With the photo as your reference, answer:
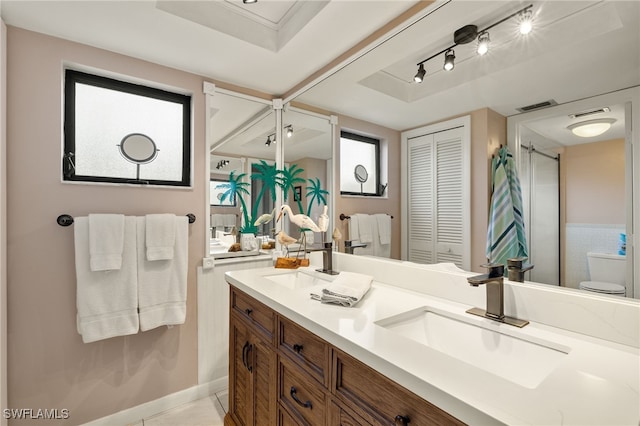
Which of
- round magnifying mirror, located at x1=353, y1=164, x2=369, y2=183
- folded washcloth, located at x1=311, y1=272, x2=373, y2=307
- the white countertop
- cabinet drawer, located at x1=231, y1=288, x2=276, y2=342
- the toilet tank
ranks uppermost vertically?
round magnifying mirror, located at x1=353, y1=164, x2=369, y2=183

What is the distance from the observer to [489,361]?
85 cm

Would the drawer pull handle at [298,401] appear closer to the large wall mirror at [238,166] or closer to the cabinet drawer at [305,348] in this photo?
the cabinet drawer at [305,348]

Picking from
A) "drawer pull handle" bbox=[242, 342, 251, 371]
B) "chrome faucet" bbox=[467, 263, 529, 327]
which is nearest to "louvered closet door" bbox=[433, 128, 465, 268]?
"chrome faucet" bbox=[467, 263, 529, 327]

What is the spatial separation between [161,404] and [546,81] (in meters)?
2.60

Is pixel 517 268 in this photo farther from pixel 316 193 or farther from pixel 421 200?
pixel 316 193

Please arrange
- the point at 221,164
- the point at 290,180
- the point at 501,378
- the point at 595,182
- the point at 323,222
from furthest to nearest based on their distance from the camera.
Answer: the point at 290,180 < the point at 221,164 < the point at 323,222 < the point at 595,182 < the point at 501,378

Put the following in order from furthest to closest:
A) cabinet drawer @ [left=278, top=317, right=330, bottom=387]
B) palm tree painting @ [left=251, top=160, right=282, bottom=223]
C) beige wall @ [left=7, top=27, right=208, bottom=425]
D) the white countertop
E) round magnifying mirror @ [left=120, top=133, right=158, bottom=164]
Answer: palm tree painting @ [left=251, top=160, right=282, bottom=223], round magnifying mirror @ [left=120, top=133, right=158, bottom=164], beige wall @ [left=7, top=27, right=208, bottom=425], cabinet drawer @ [left=278, top=317, right=330, bottom=387], the white countertop

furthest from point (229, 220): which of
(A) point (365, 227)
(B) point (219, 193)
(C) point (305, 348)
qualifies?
(C) point (305, 348)

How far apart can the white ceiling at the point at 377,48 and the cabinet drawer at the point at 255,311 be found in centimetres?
103

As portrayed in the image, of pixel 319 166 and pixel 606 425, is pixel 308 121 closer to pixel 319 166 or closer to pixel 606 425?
pixel 319 166

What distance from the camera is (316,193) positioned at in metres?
2.00

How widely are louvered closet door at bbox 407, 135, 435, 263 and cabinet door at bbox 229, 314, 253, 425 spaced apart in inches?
36.0

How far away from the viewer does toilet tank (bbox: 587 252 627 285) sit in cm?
82

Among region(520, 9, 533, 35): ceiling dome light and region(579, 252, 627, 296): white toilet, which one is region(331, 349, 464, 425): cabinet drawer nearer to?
region(579, 252, 627, 296): white toilet
